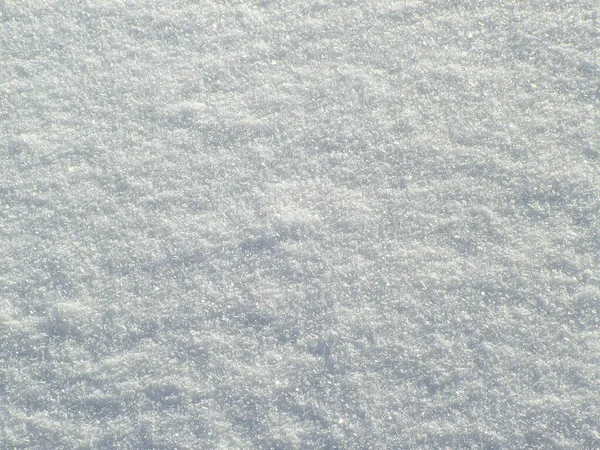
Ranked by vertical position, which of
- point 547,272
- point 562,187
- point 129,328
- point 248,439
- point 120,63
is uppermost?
point 120,63

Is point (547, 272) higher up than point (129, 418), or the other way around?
point (547, 272)

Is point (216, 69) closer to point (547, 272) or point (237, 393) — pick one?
point (237, 393)

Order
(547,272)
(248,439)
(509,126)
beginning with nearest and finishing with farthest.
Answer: (248,439)
(547,272)
(509,126)

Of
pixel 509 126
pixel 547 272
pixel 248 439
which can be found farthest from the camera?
pixel 509 126

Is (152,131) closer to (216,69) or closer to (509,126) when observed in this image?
(216,69)

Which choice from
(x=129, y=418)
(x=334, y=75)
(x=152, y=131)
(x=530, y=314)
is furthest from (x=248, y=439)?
(x=334, y=75)

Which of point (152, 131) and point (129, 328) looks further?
point (152, 131)

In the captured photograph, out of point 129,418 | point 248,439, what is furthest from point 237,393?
point 129,418
